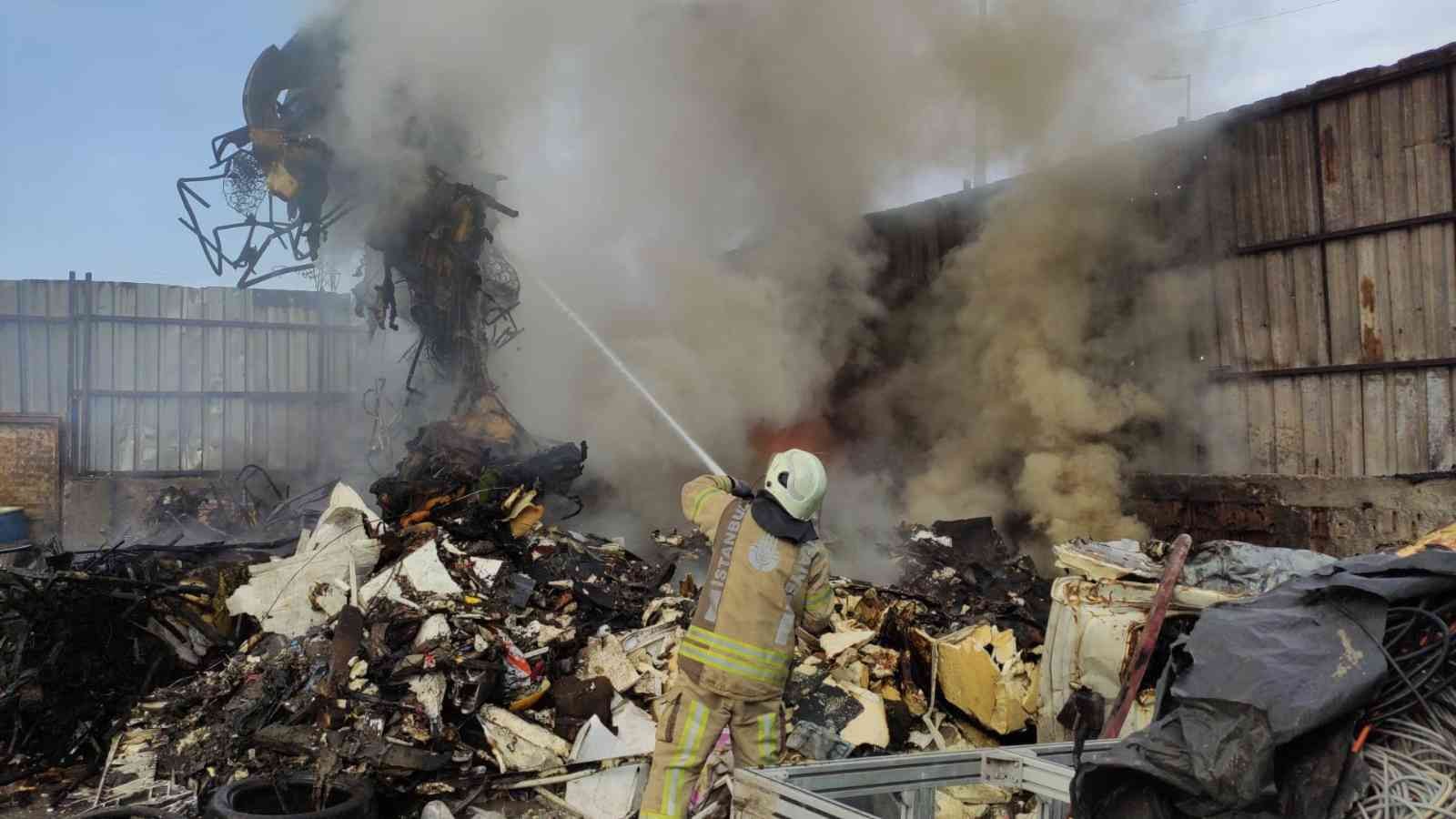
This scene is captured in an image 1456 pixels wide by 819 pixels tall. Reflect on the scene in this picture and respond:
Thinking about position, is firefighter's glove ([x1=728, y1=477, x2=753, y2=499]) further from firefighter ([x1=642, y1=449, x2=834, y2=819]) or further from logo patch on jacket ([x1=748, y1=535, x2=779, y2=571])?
logo patch on jacket ([x1=748, y1=535, x2=779, y2=571])

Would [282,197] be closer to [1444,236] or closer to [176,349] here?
[176,349]

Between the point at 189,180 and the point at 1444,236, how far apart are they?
33.0ft

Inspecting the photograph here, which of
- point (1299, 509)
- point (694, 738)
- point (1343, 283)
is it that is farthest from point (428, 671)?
point (1343, 283)

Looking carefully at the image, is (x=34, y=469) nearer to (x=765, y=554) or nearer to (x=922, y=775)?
(x=765, y=554)

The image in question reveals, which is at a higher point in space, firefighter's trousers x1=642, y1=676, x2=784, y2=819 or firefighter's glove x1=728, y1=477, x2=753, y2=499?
firefighter's glove x1=728, y1=477, x2=753, y2=499

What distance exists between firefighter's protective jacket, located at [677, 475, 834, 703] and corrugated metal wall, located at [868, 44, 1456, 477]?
245 inches

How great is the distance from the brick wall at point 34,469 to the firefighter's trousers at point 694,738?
437 inches

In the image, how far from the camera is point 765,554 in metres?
3.92

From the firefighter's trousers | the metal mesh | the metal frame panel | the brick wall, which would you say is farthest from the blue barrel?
the metal frame panel

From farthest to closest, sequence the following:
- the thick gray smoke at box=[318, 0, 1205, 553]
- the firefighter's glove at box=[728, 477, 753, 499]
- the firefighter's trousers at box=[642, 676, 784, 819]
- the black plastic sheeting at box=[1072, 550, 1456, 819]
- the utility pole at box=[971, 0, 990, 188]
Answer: the utility pole at box=[971, 0, 990, 188] → the thick gray smoke at box=[318, 0, 1205, 553] → the firefighter's glove at box=[728, 477, 753, 499] → the firefighter's trousers at box=[642, 676, 784, 819] → the black plastic sheeting at box=[1072, 550, 1456, 819]

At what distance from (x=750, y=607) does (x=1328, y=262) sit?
700 cm

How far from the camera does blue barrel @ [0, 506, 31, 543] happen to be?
38.1 feet

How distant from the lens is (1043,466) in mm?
10508

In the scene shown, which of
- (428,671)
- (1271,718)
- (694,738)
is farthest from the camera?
(428,671)
